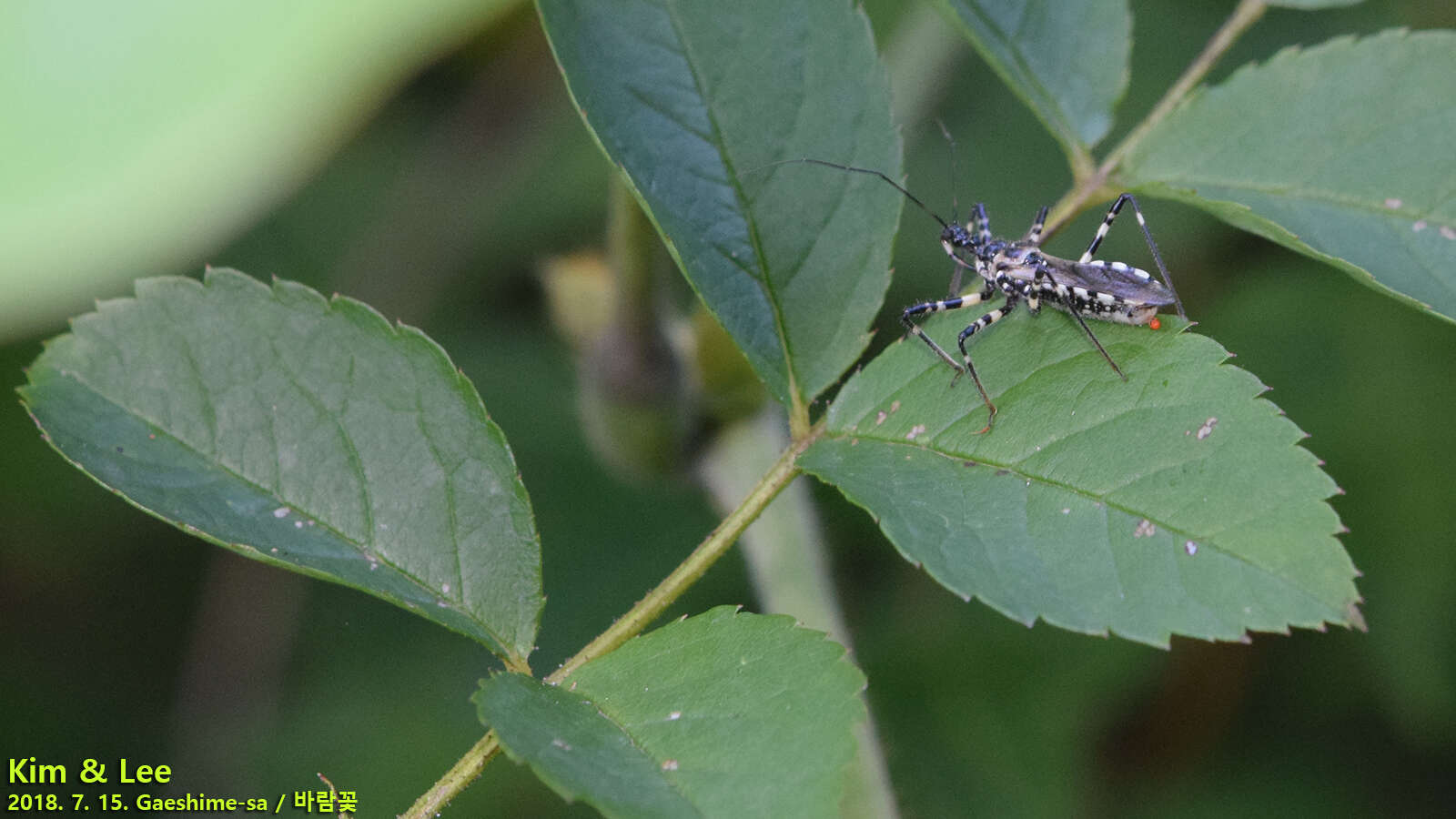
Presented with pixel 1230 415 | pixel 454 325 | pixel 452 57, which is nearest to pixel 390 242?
pixel 454 325

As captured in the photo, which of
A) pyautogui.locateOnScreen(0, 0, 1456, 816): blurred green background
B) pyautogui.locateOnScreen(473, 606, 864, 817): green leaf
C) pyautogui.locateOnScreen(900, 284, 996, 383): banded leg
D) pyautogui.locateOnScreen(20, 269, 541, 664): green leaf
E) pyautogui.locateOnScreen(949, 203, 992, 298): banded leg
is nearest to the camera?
pyautogui.locateOnScreen(473, 606, 864, 817): green leaf

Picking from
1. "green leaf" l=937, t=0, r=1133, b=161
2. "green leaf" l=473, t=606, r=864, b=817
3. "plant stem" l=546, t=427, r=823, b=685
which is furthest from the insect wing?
"green leaf" l=473, t=606, r=864, b=817

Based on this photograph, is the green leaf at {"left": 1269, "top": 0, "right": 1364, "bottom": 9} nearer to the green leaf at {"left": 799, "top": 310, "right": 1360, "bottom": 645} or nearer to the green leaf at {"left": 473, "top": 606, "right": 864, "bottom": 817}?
the green leaf at {"left": 799, "top": 310, "right": 1360, "bottom": 645}

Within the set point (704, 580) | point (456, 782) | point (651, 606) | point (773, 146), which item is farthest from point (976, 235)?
point (456, 782)

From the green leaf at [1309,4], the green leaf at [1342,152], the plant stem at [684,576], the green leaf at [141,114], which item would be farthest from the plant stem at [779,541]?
the green leaf at [1309,4]

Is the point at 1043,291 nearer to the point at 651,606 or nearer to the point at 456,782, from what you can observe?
the point at 651,606
